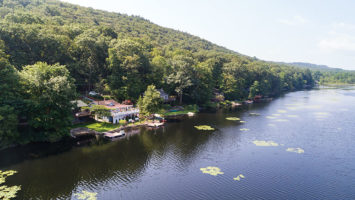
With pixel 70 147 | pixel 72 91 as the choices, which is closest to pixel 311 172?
pixel 70 147

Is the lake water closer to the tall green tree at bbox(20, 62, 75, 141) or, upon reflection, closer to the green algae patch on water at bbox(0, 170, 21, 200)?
the green algae patch on water at bbox(0, 170, 21, 200)

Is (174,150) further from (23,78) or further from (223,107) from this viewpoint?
(223,107)

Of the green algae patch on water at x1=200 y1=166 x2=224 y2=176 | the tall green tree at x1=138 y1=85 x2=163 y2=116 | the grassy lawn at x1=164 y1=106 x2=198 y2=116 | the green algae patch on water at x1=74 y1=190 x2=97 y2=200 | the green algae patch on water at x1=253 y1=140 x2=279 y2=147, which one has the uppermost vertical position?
the tall green tree at x1=138 y1=85 x2=163 y2=116

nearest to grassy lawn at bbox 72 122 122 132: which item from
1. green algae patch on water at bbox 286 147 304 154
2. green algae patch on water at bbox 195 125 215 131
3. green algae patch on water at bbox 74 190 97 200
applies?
green algae patch on water at bbox 195 125 215 131

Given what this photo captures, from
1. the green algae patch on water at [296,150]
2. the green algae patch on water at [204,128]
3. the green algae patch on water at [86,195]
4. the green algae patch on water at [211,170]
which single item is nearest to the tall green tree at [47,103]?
the green algae patch on water at [86,195]

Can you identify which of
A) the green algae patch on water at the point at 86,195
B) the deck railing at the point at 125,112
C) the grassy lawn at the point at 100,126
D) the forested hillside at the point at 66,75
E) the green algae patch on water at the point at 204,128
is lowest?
the green algae patch on water at the point at 86,195

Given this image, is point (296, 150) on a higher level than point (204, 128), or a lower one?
lower

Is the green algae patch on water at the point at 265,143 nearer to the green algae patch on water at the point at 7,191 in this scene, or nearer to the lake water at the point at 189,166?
the lake water at the point at 189,166

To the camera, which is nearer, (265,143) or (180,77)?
(265,143)

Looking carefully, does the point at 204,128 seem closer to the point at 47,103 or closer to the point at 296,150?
the point at 296,150

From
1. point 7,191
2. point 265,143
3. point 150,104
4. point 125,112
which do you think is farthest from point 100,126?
point 265,143
